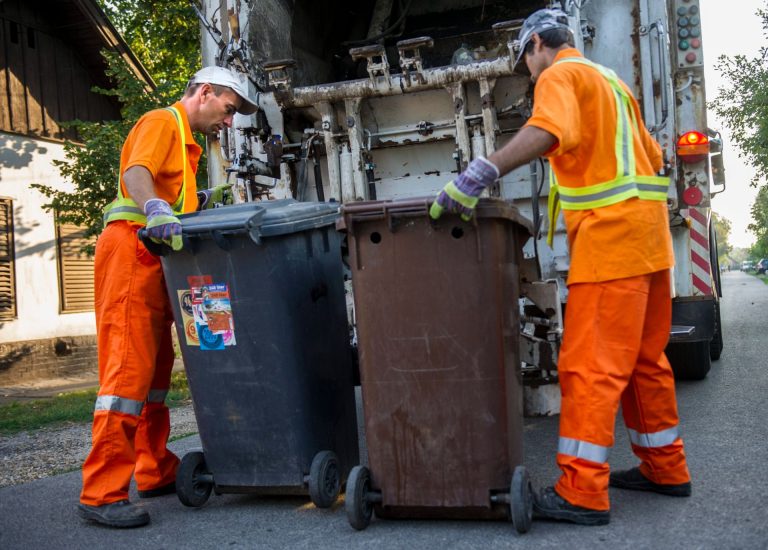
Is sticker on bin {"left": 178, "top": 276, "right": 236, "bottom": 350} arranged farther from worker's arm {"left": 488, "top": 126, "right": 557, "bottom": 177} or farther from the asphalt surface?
worker's arm {"left": 488, "top": 126, "right": 557, "bottom": 177}

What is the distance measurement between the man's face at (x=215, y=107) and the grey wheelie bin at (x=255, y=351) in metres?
0.55

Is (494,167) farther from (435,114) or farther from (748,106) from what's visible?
(748,106)

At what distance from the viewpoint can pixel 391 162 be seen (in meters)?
4.71

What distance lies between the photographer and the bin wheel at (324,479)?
2914 millimetres

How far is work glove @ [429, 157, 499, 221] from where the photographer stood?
8.25 ft

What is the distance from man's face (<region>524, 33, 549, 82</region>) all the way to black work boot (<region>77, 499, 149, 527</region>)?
84.2 inches

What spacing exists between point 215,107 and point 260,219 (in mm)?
780

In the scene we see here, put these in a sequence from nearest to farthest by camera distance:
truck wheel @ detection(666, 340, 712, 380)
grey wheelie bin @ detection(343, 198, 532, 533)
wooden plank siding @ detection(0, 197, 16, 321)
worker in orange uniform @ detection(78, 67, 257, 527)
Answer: grey wheelie bin @ detection(343, 198, 532, 533) < worker in orange uniform @ detection(78, 67, 257, 527) < truck wheel @ detection(666, 340, 712, 380) < wooden plank siding @ detection(0, 197, 16, 321)

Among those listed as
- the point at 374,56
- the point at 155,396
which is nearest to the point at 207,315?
the point at 155,396

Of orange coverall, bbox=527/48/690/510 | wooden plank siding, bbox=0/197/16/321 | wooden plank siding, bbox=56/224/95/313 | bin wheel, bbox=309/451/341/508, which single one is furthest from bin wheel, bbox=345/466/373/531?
wooden plank siding, bbox=56/224/95/313

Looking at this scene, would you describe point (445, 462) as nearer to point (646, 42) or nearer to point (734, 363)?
point (646, 42)

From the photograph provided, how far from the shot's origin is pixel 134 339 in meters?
3.07

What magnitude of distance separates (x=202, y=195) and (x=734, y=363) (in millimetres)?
4452

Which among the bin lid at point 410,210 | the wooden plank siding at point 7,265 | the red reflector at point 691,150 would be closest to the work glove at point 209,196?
the bin lid at point 410,210
